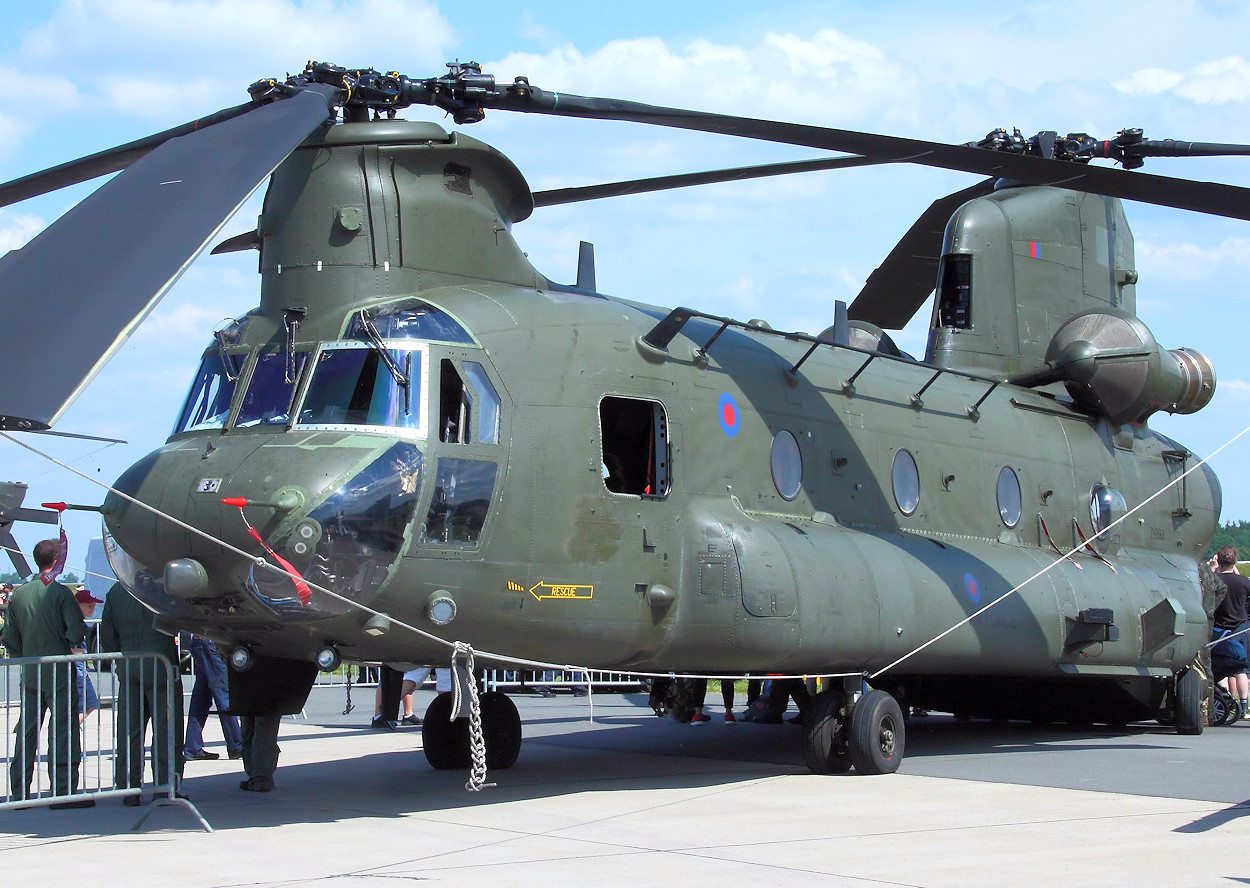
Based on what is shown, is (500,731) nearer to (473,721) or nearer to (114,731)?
(473,721)

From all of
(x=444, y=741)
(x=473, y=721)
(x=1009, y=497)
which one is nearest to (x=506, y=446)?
(x=473, y=721)

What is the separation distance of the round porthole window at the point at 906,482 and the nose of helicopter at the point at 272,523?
17.0ft

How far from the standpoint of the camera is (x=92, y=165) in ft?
31.5

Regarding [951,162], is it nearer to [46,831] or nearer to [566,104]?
[566,104]

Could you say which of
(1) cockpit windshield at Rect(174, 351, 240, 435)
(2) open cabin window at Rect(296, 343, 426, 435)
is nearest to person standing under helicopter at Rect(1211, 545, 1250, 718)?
(2) open cabin window at Rect(296, 343, 426, 435)

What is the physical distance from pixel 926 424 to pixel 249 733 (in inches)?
260

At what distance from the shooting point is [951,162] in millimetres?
10148

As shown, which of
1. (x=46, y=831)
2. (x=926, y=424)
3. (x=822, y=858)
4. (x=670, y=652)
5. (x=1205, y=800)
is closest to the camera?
(x=822, y=858)

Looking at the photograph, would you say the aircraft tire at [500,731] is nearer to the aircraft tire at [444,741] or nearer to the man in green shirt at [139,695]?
the aircraft tire at [444,741]

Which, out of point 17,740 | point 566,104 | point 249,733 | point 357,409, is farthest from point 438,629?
point 566,104

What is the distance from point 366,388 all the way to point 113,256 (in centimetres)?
248

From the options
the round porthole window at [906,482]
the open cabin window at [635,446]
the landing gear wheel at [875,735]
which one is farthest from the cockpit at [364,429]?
the round porthole window at [906,482]

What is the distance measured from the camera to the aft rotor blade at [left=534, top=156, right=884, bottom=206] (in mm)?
11570

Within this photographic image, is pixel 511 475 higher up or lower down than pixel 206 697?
higher up
